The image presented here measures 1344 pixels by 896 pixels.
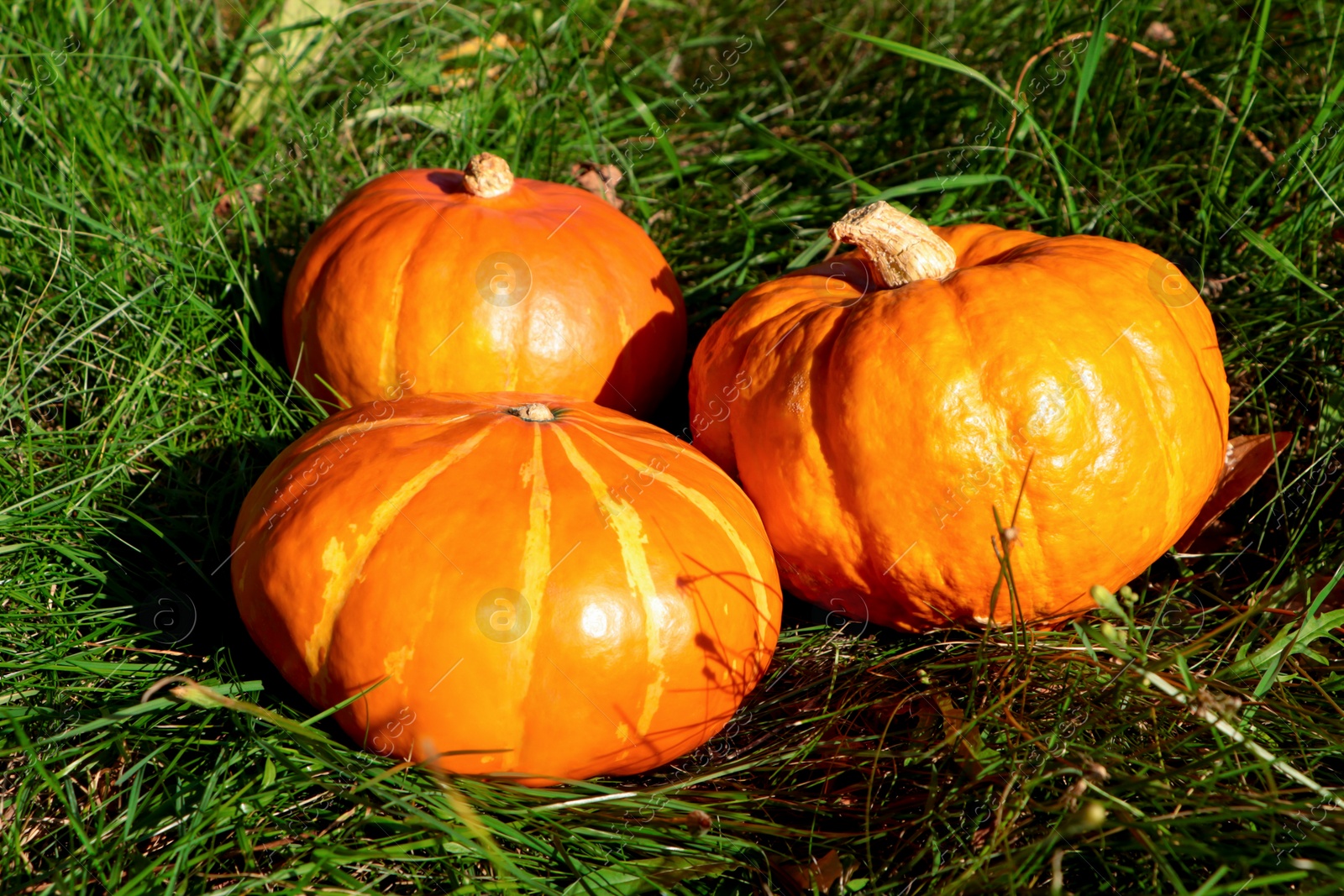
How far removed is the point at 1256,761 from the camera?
1.86m

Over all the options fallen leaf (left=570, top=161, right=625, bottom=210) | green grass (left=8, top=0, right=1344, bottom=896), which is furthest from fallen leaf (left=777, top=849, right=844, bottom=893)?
fallen leaf (left=570, top=161, right=625, bottom=210)

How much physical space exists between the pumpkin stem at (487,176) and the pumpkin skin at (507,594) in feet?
3.03

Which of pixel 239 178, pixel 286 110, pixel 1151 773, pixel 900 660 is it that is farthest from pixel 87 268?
pixel 1151 773

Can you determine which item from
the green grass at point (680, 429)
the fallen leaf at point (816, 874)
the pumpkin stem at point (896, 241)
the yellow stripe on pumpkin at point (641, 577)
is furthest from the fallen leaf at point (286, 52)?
the fallen leaf at point (816, 874)

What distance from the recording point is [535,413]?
2281 mm

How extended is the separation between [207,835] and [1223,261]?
10.5 ft

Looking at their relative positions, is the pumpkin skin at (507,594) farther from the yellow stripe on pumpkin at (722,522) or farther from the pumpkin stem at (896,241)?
the pumpkin stem at (896,241)

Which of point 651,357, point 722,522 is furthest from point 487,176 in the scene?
point 722,522

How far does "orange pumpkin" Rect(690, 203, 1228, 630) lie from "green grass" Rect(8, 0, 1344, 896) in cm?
21

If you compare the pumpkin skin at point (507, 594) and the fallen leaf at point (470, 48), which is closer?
the pumpkin skin at point (507, 594)

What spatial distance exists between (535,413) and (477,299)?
0.53 metres

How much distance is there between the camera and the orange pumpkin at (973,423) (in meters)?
2.20

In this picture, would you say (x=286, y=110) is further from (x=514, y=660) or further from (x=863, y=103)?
(x=514, y=660)

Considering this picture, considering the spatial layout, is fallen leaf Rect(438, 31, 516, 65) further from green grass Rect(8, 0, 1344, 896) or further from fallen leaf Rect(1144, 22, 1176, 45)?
fallen leaf Rect(1144, 22, 1176, 45)
